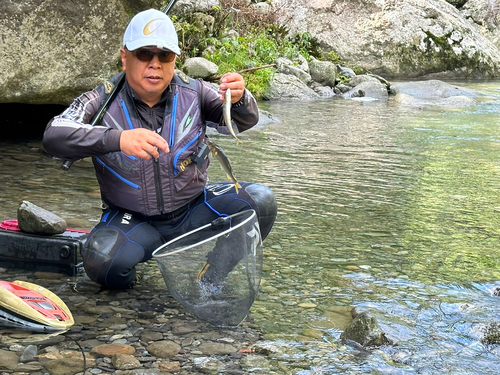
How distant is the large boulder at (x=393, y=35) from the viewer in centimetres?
2061

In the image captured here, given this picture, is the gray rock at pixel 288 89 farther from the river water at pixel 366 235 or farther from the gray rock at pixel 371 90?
the river water at pixel 366 235

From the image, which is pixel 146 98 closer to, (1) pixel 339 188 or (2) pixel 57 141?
(2) pixel 57 141

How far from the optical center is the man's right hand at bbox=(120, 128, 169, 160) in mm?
2904

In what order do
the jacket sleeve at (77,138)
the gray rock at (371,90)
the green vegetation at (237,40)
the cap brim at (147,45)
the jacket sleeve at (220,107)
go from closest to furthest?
the jacket sleeve at (77,138), the cap brim at (147,45), the jacket sleeve at (220,107), the green vegetation at (237,40), the gray rock at (371,90)

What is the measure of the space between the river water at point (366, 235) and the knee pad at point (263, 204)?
299 millimetres

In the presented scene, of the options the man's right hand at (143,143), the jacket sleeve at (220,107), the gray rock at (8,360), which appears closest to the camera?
the gray rock at (8,360)

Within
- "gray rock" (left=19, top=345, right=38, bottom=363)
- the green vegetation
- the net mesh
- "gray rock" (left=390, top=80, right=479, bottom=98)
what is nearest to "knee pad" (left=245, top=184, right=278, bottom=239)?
the net mesh

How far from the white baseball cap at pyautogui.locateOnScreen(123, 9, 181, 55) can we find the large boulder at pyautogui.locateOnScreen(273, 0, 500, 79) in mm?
17208

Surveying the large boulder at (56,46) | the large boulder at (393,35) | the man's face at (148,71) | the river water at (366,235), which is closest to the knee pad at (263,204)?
the river water at (366,235)

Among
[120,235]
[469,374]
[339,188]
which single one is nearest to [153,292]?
[120,235]

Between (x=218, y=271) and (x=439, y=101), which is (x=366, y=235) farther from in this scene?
(x=439, y=101)

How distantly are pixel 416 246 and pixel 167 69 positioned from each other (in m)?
2.07

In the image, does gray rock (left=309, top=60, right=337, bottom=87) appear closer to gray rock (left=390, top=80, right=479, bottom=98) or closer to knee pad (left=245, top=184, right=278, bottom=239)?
gray rock (left=390, top=80, right=479, bottom=98)

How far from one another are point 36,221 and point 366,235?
2231 mm
